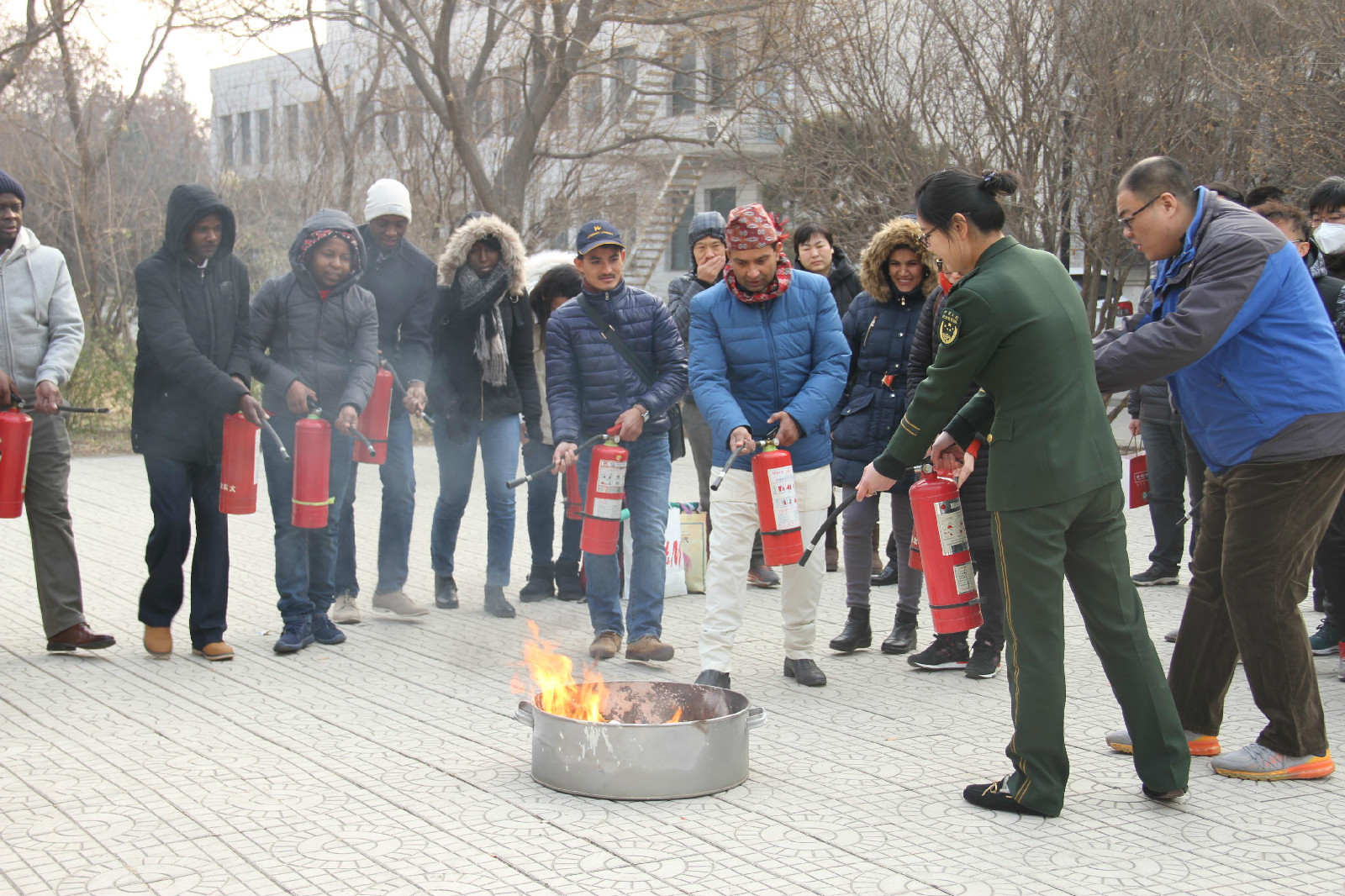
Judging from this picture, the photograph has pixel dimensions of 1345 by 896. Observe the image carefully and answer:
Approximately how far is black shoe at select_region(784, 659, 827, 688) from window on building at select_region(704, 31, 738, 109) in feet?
36.4

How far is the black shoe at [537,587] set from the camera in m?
7.93

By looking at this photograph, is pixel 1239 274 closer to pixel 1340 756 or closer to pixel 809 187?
pixel 1340 756

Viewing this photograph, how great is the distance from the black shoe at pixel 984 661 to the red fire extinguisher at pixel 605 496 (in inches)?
67.8

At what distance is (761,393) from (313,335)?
2363mm

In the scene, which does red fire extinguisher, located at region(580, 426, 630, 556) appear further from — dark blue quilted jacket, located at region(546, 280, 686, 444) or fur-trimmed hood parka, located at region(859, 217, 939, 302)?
fur-trimmed hood parka, located at region(859, 217, 939, 302)

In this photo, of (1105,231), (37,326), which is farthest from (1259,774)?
(1105,231)

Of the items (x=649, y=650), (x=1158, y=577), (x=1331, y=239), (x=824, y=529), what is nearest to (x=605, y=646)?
(x=649, y=650)

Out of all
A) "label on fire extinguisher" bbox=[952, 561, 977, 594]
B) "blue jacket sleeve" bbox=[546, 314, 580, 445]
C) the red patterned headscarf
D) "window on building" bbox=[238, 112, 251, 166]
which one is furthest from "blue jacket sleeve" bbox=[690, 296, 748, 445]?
"window on building" bbox=[238, 112, 251, 166]

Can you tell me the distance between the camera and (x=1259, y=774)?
14.8 ft

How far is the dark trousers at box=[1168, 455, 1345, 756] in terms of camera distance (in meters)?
4.32

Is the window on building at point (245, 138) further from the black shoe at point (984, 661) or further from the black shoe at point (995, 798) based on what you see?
the black shoe at point (995, 798)

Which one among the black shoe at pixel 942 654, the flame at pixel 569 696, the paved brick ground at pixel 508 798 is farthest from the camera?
the black shoe at pixel 942 654

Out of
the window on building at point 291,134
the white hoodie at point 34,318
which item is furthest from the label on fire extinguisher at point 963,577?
the window on building at point 291,134

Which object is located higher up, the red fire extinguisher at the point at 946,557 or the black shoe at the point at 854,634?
the red fire extinguisher at the point at 946,557
